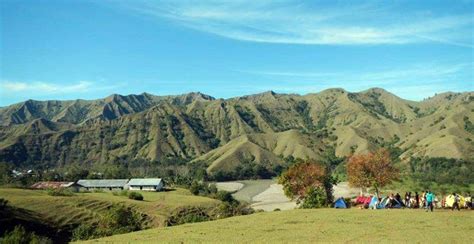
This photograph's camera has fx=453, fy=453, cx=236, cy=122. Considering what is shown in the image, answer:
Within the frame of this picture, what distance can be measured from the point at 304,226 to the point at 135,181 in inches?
5847

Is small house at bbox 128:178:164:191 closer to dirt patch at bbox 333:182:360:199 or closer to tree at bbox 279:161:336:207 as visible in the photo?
dirt patch at bbox 333:182:360:199

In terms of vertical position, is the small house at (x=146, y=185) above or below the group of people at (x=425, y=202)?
below

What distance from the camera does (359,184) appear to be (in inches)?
2810

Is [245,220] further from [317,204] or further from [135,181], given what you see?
[135,181]

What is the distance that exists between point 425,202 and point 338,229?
16590 mm

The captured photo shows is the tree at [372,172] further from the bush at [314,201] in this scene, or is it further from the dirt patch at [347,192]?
the dirt patch at [347,192]

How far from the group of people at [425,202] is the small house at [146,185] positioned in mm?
123589

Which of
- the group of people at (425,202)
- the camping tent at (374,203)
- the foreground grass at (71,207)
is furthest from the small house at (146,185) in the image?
the camping tent at (374,203)

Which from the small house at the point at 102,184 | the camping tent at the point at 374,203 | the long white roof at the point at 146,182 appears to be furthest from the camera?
the small house at the point at 102,184

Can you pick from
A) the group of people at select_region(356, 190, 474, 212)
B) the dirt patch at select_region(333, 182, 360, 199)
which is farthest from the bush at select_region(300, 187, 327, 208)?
the dirt patch at select_region(333, 182, 360, 199)

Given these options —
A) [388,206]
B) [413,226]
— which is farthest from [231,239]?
[388,206]

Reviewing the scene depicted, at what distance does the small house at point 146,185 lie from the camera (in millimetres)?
167125

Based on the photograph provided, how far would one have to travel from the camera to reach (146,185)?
16988 centimetres

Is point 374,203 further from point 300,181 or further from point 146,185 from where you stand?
point 146,185
